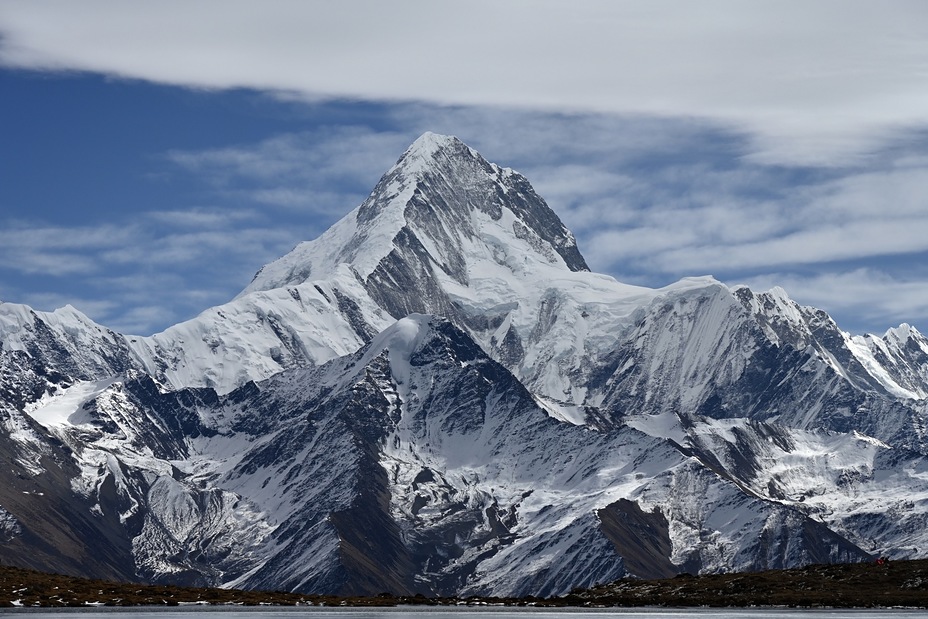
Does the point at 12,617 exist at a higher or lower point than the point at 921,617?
higher

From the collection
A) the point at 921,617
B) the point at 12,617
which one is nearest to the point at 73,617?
the point at 12,617

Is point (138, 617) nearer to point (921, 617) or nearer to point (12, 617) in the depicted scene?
point (12, 617)

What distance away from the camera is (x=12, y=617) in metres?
192

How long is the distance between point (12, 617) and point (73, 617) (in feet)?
22.5

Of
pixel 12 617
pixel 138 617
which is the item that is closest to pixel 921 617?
pixel 138 617

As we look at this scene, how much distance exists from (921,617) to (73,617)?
95.8 metres

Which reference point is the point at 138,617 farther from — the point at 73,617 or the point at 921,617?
the point at 921,617

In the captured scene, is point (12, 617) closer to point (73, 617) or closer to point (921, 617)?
point (73, 617)

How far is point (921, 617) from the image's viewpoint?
199500 mm

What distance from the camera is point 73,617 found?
196 metres

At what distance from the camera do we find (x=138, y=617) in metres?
200

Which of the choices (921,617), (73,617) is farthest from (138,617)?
(921,617)

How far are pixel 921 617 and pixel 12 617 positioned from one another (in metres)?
102

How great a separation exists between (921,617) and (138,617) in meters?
89.2
